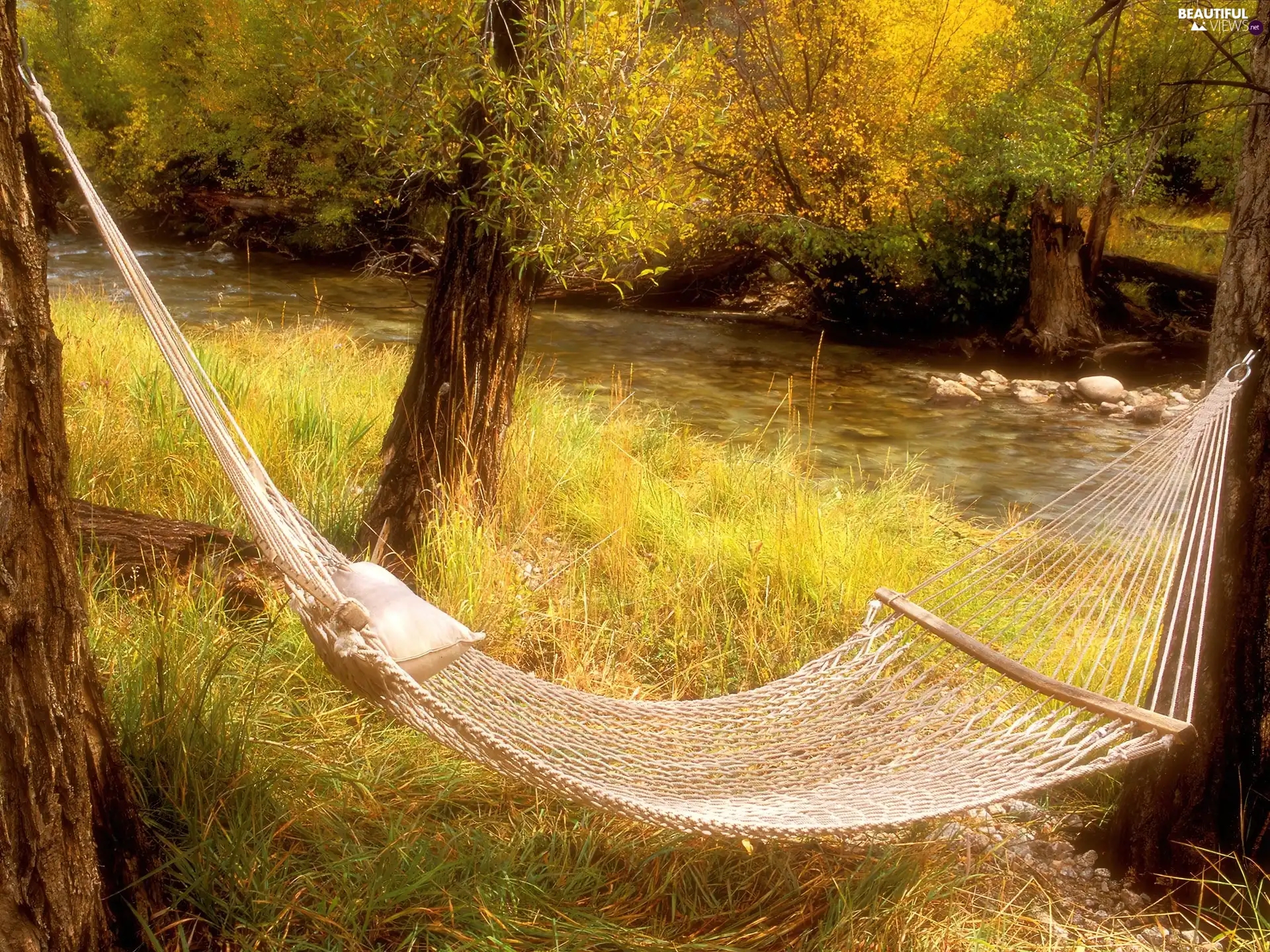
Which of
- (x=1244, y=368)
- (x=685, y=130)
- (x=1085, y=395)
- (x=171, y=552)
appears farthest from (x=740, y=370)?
(x=1244, y=368)

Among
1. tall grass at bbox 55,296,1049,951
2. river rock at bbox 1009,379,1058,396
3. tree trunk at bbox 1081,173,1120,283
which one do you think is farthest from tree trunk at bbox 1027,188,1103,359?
tall grass at bbox 55,296,1049,951

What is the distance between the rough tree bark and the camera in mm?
2832

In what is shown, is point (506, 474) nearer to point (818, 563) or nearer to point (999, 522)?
point (818, 563)

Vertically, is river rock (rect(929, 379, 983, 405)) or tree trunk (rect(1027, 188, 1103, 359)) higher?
tree trunk (rect(1027, 188, 1103, 359))

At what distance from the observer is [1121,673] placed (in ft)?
8.35

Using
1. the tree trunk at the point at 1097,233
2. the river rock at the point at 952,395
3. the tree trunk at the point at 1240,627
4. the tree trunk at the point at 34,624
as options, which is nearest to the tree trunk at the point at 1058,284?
the tree trunk at the point at 1097,233

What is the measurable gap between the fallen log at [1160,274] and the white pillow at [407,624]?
31.9ft

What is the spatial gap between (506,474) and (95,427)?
1245mm

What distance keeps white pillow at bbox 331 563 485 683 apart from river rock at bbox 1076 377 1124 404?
7085mm

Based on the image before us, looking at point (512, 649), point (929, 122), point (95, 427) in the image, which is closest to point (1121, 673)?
point (512, 649)

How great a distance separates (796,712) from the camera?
189 cm

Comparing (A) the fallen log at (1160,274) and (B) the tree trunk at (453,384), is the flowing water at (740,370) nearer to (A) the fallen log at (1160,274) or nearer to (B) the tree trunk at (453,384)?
(B) the tree trunk at (453,384)

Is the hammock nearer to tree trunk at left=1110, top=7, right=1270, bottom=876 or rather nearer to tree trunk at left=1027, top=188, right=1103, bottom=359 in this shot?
tree trunk at left=1110, top=7, right=1270, bottom=876

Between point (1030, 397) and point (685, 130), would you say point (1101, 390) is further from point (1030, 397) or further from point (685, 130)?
point (685, 130)
